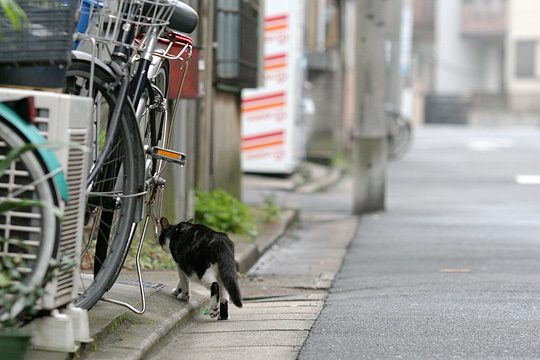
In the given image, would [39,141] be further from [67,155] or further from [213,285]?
[213,285]

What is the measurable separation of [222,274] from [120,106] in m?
1.23

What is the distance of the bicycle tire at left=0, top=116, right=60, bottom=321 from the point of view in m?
4.33

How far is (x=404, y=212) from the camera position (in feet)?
46.3

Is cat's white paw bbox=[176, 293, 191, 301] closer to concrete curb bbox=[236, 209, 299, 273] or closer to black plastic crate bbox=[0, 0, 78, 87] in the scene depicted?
concrete curb bbox=[236, 209, 299, 273]

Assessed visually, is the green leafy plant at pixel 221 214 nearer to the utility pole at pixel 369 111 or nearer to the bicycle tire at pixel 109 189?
the utility pole at pixel 369 111

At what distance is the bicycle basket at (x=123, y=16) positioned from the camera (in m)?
5.15

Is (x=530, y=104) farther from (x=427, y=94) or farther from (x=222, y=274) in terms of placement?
(x=222, y=274)

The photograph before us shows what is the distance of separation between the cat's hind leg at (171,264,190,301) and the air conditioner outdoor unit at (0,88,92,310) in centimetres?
175

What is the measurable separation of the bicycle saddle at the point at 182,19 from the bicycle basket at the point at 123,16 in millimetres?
55

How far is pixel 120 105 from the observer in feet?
16.9

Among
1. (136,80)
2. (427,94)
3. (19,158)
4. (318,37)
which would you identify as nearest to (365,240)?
(136,80)

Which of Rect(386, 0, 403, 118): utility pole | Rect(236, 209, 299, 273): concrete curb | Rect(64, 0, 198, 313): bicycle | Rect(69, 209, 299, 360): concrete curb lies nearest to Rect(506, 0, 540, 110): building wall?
Rect(386, 0, 403, 118): utility pole

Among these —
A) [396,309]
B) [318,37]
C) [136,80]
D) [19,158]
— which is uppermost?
[318,37]

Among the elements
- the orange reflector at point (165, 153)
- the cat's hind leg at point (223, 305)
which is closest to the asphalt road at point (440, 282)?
the cat's hind leg at point (223, 305)
